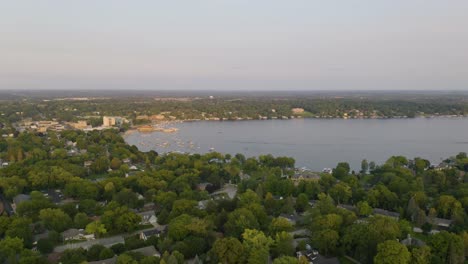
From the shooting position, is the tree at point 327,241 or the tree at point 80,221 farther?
the tree at point 80,221

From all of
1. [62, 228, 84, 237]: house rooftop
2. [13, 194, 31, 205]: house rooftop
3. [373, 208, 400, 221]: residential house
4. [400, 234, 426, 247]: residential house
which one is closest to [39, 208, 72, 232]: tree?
[62, 228, 84, 237]: house rooftop

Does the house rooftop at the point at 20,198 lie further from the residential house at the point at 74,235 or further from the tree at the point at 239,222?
the tree at the point at 239,222

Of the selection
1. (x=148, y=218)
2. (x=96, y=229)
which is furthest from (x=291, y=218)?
(x=96, y=229)

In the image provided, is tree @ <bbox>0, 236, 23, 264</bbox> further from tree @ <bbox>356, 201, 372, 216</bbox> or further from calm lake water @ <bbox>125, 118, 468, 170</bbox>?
calm lake water @ <bbox>125, 118, 468, 170</bbox>

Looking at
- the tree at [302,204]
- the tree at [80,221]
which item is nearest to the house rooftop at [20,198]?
the tree at [80,221]

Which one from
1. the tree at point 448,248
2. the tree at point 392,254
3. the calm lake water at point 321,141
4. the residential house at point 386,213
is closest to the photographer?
the tree at point 392,254

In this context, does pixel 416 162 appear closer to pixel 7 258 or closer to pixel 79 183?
pixel 79 183

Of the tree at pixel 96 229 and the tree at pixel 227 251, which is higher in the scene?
the tree at pixel 227 251

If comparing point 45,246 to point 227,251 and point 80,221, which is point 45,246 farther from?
point 227,251
